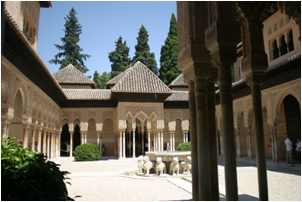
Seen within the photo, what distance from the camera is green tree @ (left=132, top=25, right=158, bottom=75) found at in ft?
151

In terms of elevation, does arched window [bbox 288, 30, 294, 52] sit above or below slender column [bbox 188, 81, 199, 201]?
above

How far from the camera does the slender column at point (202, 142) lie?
490cm

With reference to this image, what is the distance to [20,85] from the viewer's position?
13.0 meters

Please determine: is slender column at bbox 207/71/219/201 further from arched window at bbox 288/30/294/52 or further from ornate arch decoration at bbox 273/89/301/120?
arched window at bbox 288/30/294/52

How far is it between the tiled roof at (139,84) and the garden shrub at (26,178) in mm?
17937

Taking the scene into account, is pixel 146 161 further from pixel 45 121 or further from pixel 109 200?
pixel 45 121

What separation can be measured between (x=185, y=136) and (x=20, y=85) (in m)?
17.0

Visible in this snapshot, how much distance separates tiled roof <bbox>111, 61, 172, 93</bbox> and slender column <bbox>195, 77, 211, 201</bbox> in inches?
649

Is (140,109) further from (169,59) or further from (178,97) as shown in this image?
(169,59)

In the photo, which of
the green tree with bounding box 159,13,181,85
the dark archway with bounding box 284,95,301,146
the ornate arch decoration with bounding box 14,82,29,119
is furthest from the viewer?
the green tree with bounding box 159,13,181,85

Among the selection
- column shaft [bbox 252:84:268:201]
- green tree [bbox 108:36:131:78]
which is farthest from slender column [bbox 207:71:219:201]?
green tree [bbox 108:36:131:78]

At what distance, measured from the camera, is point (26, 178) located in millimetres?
3102

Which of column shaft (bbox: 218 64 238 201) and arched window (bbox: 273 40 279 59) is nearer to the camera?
column shaft (bbox: 218 64 238 201)

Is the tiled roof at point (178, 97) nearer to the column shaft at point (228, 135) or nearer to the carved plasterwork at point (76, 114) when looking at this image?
the carved plasterwork at point (76, 114)
